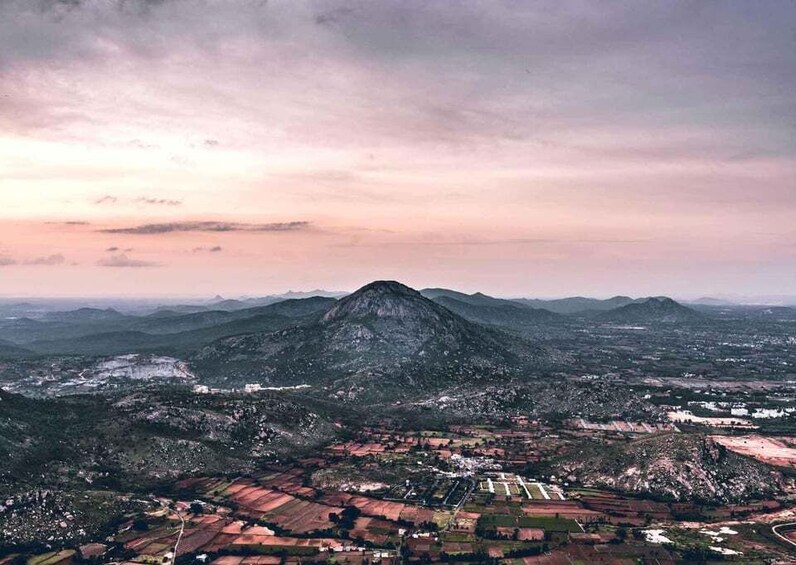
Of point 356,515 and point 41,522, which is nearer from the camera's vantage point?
point 41,522

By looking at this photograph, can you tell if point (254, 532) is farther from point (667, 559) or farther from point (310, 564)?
point (667, 559)

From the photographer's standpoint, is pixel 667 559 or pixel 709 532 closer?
pixel 667 559

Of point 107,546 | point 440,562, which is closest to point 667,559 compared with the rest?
point 440,562

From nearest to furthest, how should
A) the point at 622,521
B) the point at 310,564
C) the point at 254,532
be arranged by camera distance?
the point at 310,564, the point at 254,532, the point at 622,521

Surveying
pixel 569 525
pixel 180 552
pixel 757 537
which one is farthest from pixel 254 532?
pixel 757 537

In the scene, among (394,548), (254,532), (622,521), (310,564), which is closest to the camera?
(310,564)

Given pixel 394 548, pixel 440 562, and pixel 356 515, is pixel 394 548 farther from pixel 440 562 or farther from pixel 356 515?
pixel 356 515

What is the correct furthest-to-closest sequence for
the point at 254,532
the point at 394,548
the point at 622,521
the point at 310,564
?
the point at 622,521 → the point at 254,532 → the point at 394,548 → the point at 310,564

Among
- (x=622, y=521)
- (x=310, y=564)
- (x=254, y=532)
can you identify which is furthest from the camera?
(x=622, y=521)
